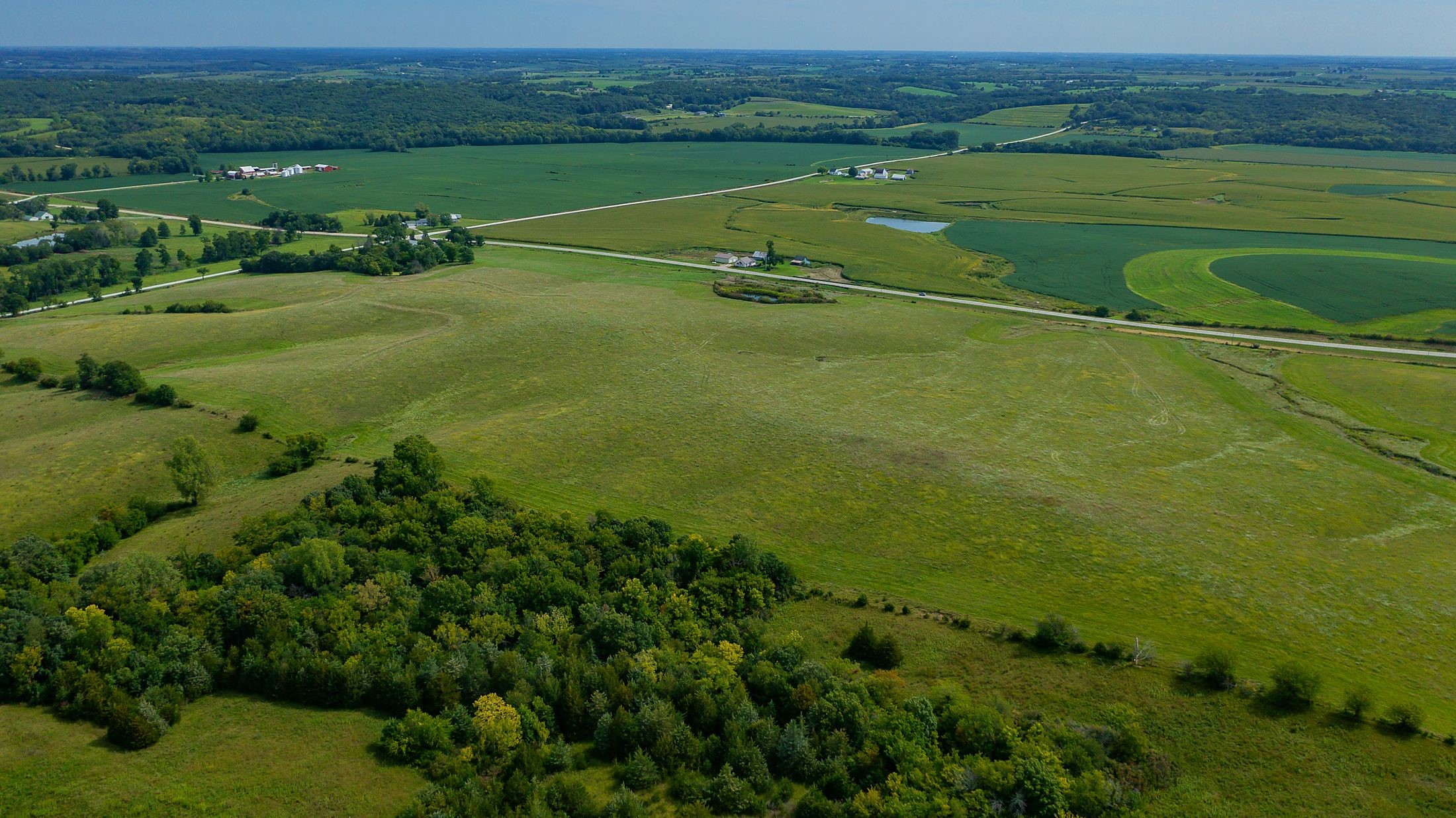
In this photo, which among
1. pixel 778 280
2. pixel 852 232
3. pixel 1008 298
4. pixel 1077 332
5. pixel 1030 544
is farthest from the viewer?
pixel 852 232

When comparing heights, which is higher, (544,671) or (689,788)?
(544,671)

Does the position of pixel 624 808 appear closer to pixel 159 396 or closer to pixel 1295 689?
pixel 1295 689

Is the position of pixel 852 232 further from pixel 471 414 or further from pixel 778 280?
pixel 471 414

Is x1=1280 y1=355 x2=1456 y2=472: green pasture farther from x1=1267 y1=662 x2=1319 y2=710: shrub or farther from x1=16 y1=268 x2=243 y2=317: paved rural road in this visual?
x1=16 y1=268 x2=243 y2=317: paved rural road

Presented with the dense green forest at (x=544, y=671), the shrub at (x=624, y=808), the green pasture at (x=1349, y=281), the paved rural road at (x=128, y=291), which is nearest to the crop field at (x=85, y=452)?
the dense green forest at (x=544, y=671)

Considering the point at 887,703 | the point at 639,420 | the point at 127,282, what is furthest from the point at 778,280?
the point at 127,282

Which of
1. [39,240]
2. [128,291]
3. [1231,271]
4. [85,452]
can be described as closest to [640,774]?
[85,452]
